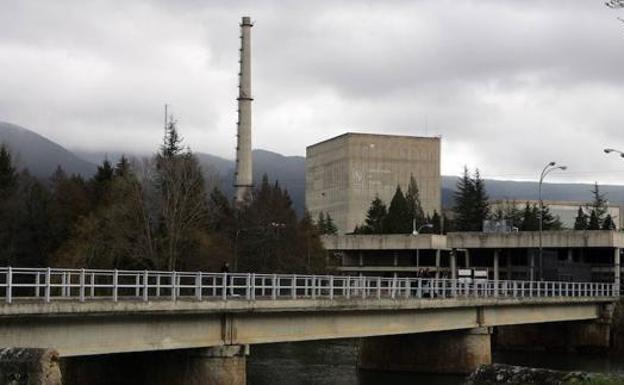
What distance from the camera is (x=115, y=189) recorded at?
8712cm

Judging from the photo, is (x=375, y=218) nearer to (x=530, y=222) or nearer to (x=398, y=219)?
(x=398, y=219)

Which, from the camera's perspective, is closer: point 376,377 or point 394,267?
point 376,377

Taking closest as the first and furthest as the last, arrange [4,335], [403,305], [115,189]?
1. [4,335]
2. [403,305]
3. [115,189]

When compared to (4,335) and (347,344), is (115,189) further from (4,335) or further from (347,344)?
(4,335)

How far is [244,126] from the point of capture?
11662 centimetres

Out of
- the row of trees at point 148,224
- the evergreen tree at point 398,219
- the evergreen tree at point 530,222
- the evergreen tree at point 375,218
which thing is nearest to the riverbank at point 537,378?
the row of trees at point 148,224

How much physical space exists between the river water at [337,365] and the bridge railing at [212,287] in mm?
4123

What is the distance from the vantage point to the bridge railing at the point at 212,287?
30.1 m

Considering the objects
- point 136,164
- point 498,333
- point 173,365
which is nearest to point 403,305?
point 173,365

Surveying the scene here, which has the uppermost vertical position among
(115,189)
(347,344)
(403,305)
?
(115,189)

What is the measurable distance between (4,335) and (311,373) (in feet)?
80.2

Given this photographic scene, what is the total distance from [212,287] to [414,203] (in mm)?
145613

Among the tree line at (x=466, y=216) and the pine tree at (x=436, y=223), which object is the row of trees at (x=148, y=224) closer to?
the tree line at (x=466, y=216)

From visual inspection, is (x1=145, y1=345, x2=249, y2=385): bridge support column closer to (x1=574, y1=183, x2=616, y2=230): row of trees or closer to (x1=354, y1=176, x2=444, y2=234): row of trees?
(x1=354, y1=176, x2=444, y2=234): row of trees
